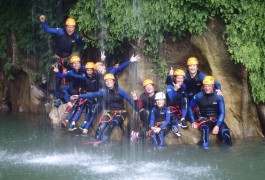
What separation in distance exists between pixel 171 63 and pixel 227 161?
8.56 feet

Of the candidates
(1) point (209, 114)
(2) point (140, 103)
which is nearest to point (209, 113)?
(1) point (209, 114)

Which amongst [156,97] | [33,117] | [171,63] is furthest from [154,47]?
[33,117]

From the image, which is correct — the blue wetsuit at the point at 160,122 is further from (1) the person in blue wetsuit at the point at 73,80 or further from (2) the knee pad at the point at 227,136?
(1) the person in blue wetsuit at the point at 73,80

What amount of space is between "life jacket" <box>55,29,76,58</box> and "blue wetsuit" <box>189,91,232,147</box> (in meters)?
3.18

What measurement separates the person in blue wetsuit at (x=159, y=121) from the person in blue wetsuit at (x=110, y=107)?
64 centimetres

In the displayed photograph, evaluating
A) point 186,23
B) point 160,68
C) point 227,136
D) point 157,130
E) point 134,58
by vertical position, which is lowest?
point 227,136

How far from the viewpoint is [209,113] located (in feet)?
29.9

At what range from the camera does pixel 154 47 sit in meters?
9.67

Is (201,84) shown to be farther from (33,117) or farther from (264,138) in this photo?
(33,117)

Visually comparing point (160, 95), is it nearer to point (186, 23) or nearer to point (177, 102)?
point (177, 102)

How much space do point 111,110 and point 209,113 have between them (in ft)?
6.36

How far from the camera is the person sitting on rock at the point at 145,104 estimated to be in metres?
9.20

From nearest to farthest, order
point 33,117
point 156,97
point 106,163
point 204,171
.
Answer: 1. point 204,171
2. point 106,163
3. point 156,97
4. point 33,117

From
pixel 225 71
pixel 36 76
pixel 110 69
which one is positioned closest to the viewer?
pixel 225 71
